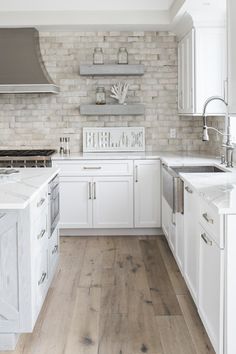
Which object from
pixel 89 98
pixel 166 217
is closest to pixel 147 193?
pixel 166 217

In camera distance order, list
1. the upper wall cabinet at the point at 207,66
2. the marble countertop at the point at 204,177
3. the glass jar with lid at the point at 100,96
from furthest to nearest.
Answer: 1. the glass jar with lid at the point at 100,96
2. the upper wall cabinet at the point at 207,66
3. the marble countertop at the point at 204,177

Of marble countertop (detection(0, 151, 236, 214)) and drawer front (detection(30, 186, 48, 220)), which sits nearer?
marble countertop (detection(0, 151, 236, 214))

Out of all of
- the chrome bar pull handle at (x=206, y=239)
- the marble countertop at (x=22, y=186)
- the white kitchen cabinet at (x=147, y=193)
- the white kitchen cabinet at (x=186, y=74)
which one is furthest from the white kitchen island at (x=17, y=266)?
the white kitchen cabinet at (x=186, y=74)

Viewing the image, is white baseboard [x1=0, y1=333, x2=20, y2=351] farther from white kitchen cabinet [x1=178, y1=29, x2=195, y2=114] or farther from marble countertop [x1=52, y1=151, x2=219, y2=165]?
white kitchen cabinet [x1=178, y1=29, x2=195, y2=114]

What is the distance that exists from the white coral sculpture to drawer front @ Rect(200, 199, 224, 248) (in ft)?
10.9

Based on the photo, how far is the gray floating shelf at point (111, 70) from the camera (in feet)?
20.1

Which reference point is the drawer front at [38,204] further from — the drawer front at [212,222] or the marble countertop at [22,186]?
the drawer front at [212,222]

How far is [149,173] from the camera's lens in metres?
5.73

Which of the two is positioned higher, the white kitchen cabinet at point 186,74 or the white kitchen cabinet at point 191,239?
the white kitchen cabinet at point 186,74

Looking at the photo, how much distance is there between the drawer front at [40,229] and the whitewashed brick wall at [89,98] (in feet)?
9.37

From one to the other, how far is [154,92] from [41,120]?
1432mm

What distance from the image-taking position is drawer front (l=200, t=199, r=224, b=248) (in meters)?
2.57

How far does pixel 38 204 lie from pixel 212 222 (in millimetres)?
1171

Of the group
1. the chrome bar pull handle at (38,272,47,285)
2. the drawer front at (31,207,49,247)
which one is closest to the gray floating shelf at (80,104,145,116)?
the drawer front at (31,207,49,247)
